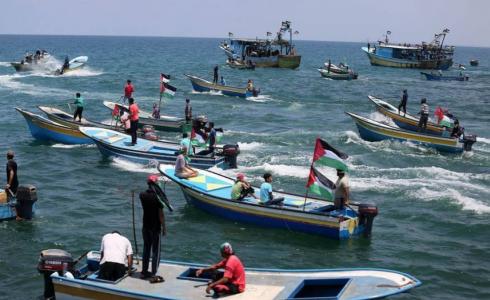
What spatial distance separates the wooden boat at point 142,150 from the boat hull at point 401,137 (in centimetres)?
1066

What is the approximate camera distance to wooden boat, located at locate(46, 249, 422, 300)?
11938 mm

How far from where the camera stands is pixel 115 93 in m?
54.7

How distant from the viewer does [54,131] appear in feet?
102

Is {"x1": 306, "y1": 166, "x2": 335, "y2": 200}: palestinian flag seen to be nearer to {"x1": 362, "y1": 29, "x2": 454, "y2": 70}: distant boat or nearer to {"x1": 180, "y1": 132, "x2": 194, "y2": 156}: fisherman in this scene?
{"x1": 180, "y1": 132, "x2": 194, "y2": 156}: fisherman

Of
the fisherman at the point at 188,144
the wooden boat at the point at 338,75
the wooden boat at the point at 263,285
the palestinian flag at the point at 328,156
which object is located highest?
the wooden boat at the point at 338,75

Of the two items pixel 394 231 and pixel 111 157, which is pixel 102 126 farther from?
pixel 394 231

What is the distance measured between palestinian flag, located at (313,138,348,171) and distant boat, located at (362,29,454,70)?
77765 millimetres

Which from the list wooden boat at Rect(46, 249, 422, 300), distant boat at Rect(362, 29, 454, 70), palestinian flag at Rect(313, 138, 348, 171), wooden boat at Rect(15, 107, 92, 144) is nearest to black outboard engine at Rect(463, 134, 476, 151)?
palestinian flag at Rect(313, 138, 348, 171)

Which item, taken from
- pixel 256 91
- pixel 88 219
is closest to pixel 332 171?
pixel 88 219

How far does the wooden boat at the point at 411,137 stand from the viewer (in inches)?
1227

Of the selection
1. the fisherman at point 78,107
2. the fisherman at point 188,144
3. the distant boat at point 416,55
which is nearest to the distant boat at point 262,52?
the distant boat at point 416,55

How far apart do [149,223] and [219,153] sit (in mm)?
13275

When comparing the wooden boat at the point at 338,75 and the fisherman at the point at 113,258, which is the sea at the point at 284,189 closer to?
the fisherman at the point at 113,258

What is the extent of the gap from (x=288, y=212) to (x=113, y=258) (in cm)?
723
